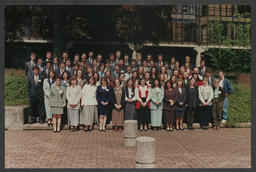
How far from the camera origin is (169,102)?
1206cm

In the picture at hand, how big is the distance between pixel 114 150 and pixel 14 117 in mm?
4774

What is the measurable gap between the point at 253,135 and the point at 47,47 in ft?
69.2

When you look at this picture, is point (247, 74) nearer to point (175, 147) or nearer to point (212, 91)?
point (212, 91)

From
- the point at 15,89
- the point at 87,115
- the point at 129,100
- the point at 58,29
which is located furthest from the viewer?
the point at 58,29

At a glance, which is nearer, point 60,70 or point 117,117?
point 117,117

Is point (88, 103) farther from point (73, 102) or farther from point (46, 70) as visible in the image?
point (46, 70)

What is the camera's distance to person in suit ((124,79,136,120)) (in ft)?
38.8

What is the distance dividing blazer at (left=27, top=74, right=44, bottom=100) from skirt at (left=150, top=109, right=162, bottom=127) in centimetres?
417

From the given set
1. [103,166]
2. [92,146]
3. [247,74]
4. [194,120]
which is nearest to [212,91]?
[194,120]

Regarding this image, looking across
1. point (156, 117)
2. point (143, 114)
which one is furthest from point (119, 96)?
point (156, 117)

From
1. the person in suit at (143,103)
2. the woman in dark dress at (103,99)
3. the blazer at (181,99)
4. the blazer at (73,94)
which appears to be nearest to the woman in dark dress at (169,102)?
the blazer at (181,99)

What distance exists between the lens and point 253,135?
689 cm

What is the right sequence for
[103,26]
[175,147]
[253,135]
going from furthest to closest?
[103,26], [175,147], [253,135]

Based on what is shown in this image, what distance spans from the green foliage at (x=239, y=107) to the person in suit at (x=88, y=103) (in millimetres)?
5420
